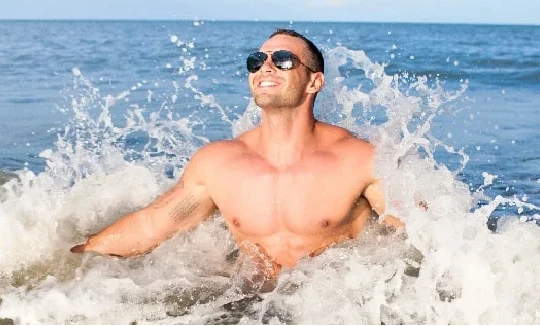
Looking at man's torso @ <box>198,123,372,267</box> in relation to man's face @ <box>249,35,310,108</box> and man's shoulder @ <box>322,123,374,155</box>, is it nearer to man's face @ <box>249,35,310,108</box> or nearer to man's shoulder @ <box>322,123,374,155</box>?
man's shoulder @ <box>322,123,374,155</box>

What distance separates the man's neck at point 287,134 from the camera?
14.4 ft

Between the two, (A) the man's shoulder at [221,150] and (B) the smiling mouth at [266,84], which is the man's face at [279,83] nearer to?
(B) the smiling mouth at [266,84]

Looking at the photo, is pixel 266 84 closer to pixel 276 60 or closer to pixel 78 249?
pixel 276 60

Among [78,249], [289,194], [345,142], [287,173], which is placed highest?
[345,142]

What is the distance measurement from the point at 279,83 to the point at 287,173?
1.65 ft

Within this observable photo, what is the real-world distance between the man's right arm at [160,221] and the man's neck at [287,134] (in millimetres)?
509

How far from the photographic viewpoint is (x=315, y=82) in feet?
Answer: 14.8

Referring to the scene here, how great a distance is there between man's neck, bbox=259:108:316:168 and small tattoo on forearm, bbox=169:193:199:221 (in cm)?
56

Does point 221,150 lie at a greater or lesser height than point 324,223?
greater

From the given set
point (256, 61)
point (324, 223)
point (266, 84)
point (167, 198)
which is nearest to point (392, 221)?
point (324, 223)

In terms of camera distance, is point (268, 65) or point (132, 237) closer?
point (268, 65)

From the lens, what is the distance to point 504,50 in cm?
2769

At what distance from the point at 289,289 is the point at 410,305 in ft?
2.20

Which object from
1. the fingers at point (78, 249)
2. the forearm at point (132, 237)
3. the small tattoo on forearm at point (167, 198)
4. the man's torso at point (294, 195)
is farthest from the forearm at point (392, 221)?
the fingers at point (78, 249)
